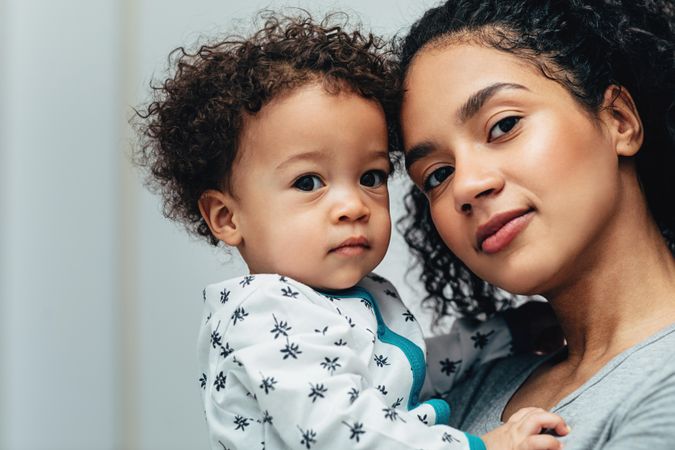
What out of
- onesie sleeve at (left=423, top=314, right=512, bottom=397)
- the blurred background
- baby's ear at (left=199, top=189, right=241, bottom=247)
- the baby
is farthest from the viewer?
the blurred background

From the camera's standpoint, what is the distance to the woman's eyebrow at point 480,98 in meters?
1.23

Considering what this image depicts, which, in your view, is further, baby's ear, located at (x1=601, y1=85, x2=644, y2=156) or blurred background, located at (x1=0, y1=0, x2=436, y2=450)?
blurred background, located at (x1=0, y1=0, x2=436, y2=450)

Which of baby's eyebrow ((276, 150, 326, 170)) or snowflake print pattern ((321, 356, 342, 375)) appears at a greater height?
baby's eyebrow ((276, 150, 326, 170))

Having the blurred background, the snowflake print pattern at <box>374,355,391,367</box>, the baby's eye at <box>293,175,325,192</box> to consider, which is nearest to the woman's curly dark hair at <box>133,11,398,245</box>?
the baby's eye at <box>293,175,325,192</box>

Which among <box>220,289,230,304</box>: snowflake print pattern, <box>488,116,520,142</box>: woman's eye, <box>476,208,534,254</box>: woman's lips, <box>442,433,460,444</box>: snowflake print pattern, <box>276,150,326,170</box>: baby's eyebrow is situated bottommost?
<box>442,433,460,444</box>: snowflake print pattern

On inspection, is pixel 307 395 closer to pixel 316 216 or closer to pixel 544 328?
pixel 316 216

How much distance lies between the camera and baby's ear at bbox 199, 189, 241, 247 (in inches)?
51.5

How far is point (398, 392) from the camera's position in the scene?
1218 mm

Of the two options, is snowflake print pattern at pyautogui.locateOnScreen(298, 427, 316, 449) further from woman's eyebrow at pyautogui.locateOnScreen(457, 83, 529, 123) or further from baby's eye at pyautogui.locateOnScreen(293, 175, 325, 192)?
woman's eyebrow at pyautogui.locateOnScreen(457, 83, 529, 123)

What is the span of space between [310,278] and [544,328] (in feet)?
1.67

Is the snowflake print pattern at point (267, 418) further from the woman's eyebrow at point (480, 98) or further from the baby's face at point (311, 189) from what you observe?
the woman's eyebrow at point (480, 98)

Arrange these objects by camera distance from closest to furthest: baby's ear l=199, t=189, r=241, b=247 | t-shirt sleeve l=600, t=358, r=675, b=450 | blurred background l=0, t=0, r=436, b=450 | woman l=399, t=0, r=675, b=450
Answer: t-shirt sleeve l=600, t=358, r=675, b=450 → woman l=399, t=0, r=675, b=450 → baby's ear l=199, t=189, r=241, b=247 → blurred background l=0, t=0, r=436, b=450

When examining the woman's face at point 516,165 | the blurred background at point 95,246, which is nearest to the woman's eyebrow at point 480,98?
the woman's face at point 516,165

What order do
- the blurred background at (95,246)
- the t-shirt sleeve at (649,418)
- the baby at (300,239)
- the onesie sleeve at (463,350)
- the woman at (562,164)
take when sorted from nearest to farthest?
the t-shirt sleeve at (649,418) < the baby at (300,239) < the woman at (562,164) < the onesie sleeve at (463,350) < the blurred background at (95,246)
